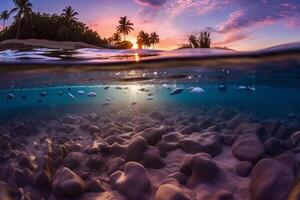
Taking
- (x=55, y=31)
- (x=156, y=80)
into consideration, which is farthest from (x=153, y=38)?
(x=156, y=80)

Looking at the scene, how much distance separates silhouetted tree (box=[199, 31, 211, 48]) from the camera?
9470 millimetres

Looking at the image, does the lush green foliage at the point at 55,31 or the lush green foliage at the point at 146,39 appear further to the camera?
the lush green foliage at the point at 55,31

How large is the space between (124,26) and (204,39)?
2.62m

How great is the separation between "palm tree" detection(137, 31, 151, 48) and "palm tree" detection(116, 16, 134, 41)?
369mm

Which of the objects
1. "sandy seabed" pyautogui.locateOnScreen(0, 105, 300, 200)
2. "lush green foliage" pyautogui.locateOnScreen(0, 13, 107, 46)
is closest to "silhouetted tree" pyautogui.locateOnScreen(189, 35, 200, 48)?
"lush green foliage" pyautogui.locateOnScreen(0, 13, 107, 46)

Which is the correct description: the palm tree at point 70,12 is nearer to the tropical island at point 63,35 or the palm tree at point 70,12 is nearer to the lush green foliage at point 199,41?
the tropical island at point 63,35

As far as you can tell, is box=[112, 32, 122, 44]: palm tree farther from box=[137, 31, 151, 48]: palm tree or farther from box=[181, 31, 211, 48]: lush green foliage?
box=[181, 31, 211, 48]: lush green foliage

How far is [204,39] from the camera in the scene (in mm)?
9867

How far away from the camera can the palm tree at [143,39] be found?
9.75m

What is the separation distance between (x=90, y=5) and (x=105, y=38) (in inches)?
79.1

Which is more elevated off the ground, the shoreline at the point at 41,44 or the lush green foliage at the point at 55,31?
the lush green foliage at the point at 55,31

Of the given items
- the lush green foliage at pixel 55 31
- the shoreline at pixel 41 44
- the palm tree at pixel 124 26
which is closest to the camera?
the palm tree at pixel 124 26

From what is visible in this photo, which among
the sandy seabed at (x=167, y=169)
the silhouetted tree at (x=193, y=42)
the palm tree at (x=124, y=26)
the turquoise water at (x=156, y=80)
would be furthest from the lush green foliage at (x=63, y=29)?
the sandy seabed at (x=167, y=169)

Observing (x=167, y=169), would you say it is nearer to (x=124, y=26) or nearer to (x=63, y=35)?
(x=124, y=26)
